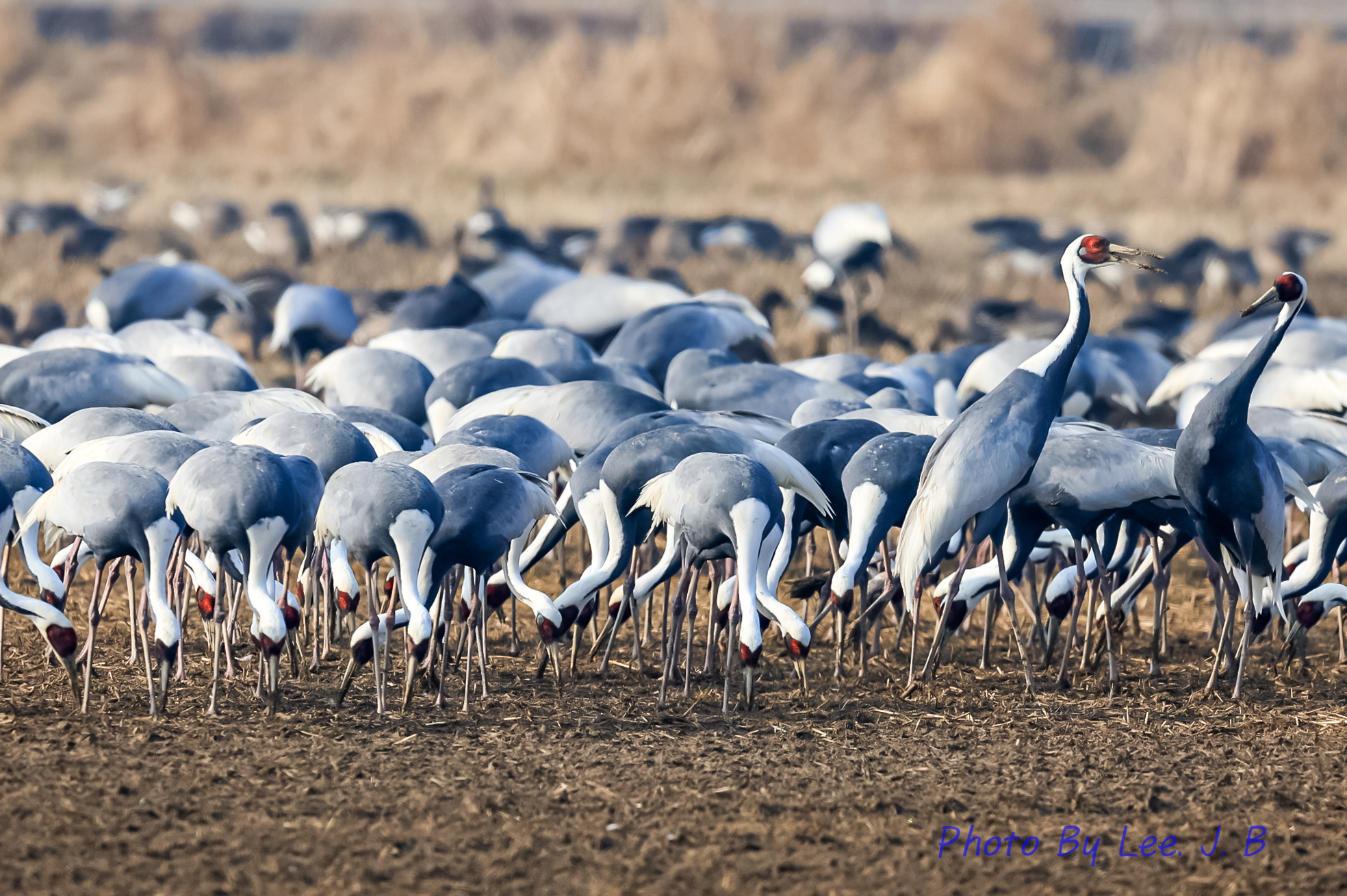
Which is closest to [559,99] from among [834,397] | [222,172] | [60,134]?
[222,172]

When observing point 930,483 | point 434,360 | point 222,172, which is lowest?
point 930,483

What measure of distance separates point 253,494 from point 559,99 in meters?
24.2

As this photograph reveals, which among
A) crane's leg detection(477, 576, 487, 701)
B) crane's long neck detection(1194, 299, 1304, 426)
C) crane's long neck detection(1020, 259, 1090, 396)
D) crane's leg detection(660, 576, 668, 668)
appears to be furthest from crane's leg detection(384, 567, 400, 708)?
crane's long neck detection(1194, 299, 1304, 426)

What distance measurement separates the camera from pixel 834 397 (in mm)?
7656

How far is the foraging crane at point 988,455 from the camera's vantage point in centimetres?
543

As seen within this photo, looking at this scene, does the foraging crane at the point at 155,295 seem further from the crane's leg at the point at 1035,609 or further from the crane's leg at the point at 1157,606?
the crane's leg at the point at 1157,606

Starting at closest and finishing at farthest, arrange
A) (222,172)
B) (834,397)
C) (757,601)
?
(757,601) → (834,397) → (222,172)

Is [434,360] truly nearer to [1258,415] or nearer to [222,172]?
[1258,415]

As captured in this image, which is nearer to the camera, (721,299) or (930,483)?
(930,483)

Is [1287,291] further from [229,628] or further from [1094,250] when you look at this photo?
[229,628]

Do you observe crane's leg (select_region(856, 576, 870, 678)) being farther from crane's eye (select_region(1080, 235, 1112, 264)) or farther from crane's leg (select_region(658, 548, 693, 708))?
crane's eye (select_region(1080, 235, 1112, 264))

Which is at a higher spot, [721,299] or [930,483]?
[721,299]

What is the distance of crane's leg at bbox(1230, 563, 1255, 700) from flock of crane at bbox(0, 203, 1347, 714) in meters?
0.02

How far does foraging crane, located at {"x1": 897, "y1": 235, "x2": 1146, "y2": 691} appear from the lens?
Result: 5.43 m
